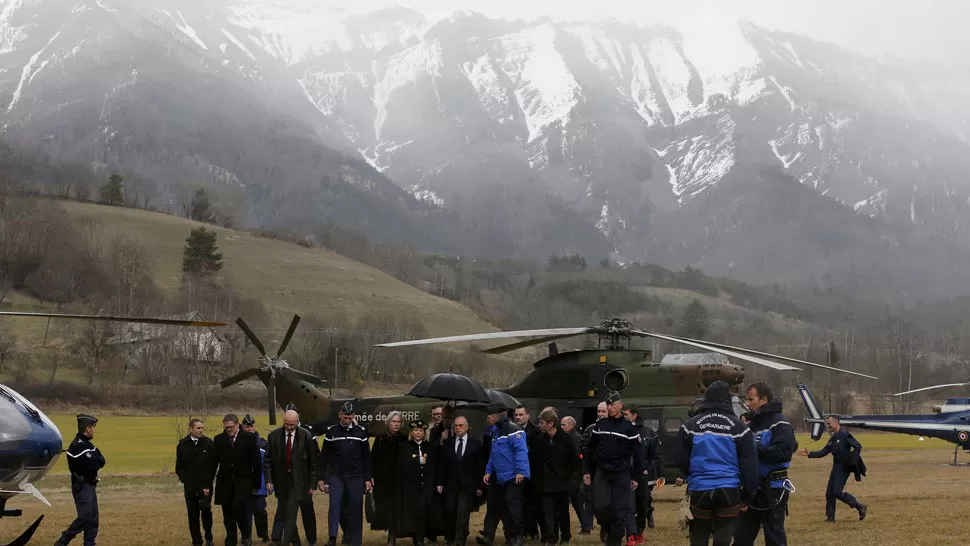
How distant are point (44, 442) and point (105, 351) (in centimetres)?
7514

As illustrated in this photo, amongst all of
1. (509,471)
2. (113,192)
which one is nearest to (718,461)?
(509,471)

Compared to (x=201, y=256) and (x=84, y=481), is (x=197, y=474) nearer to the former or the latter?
(x=84, y=481)

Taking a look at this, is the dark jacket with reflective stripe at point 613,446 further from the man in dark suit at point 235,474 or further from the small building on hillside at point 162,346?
the small building on hillside at point 162,346

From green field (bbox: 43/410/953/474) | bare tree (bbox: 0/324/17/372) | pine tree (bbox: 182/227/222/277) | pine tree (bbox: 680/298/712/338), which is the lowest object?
green field (bbox: 43/410/953/474)

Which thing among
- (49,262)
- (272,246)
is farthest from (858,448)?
(272,246)

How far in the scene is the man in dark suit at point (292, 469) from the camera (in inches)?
542

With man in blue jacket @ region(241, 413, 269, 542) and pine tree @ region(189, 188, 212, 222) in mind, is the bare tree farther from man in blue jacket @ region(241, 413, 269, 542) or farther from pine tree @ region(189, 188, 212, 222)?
pine tree @ region(189, 188, 212, 222)

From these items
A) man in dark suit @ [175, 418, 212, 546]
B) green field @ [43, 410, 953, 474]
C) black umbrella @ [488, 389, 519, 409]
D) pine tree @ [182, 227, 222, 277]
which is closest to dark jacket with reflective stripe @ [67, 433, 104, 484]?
man in dark suit @ [175, 418, 212, 546]

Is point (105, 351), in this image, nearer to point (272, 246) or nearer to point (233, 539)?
point (272, 246)

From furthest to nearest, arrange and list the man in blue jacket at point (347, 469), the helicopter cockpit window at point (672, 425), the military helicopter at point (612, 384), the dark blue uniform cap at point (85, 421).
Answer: the helicopter cockpit window at point (672, 425), the military helicopter at point (612, 384), the man in blue jacket at point (347, 469), the dark blue uniform cap at point (85, 421)

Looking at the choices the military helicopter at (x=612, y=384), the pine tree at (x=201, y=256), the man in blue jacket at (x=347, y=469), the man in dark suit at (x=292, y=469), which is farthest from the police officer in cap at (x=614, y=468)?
the pine tree at (x=201, y=256)

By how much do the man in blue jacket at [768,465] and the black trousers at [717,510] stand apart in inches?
31.1

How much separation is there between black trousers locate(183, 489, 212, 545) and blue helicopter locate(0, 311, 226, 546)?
9.74ft

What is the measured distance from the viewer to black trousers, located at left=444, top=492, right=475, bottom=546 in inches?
560
